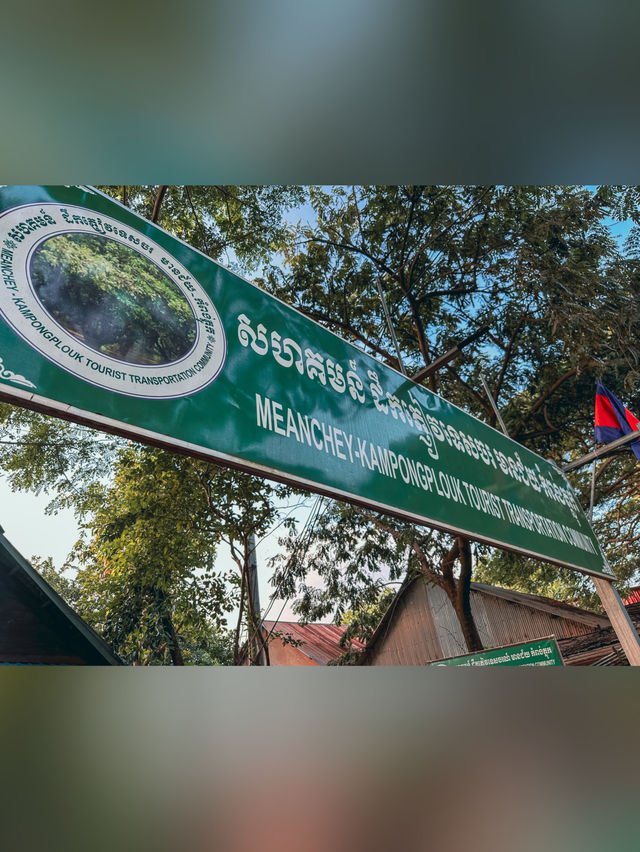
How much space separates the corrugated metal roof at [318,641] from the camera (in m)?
10.2

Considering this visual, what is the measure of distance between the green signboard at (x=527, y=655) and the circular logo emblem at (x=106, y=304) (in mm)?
2615

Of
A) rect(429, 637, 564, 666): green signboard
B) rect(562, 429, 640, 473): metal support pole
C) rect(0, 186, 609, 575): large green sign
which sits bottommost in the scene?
rect(429, 637, 564, 666): green signboard

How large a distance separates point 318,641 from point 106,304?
37.1 feet

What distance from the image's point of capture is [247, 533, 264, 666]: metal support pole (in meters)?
5.25

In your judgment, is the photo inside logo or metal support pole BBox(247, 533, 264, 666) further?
metal support pole BBox(247, 533, 264, 666)

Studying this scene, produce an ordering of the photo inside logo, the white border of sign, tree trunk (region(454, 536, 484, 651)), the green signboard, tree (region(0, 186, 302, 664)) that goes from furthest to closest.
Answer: tree trunk (region(454, 536, 484, 651)) < tree (region(0, 186, 302, 664)) < the green signboard < the photo inside logo < the white border of sign

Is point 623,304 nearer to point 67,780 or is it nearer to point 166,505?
point 67,780

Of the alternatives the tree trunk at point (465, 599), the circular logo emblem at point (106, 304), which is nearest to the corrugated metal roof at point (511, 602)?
the tree trunk at point (465, 599)

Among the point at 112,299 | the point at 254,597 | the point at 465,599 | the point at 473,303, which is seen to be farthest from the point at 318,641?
the point at 112,299

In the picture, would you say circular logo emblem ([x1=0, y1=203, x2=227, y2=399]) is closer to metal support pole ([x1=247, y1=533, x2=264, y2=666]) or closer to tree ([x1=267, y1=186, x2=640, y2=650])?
tree ([x1=267, y1=186, x2=640, y2=650])

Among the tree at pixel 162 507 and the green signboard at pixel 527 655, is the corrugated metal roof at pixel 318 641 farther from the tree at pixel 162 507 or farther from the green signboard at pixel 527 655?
the green signboard at pixel 527 655

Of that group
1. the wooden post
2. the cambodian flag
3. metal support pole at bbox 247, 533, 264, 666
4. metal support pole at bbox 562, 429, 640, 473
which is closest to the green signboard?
the wooden post

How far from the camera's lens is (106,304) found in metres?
1.10

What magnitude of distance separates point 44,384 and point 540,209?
465 centimetres
